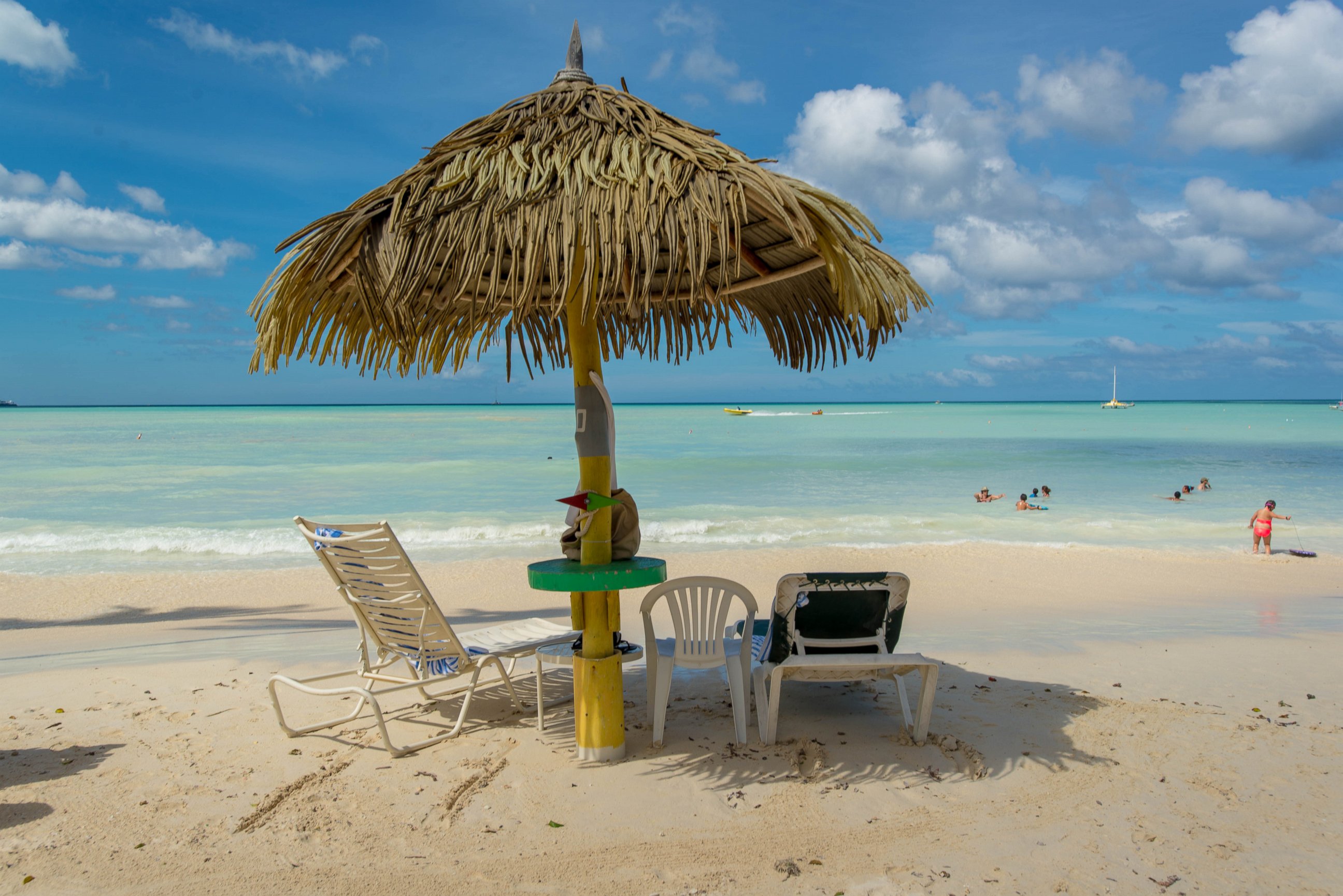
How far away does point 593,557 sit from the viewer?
3.73m

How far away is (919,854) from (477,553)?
31.4 ft

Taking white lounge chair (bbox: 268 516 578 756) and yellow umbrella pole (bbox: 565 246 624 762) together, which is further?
white lounge chair (bbox: 268 516 578 756)

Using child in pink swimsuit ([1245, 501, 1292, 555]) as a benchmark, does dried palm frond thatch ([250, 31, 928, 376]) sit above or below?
above

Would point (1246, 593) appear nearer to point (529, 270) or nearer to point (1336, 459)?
point (529, 270)

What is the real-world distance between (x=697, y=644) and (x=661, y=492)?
16040 millimetres

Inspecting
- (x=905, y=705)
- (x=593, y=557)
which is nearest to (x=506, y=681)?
(x=593, y=557)

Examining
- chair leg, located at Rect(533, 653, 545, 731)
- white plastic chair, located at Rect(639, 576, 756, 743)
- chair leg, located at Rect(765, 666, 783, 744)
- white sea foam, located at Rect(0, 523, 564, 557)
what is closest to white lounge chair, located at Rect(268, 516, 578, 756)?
chair leg, located at Rect(533, 653, 545, 731)

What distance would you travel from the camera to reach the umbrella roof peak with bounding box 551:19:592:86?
3861 mm

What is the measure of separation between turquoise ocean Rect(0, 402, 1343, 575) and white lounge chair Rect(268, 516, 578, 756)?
7.23m

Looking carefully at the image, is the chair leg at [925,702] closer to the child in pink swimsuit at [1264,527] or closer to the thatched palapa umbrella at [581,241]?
the thatched palapa umbrella at [581,241]

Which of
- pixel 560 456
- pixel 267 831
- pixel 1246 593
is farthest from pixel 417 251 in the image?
pixel 560 456

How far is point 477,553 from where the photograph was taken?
11.8 meters

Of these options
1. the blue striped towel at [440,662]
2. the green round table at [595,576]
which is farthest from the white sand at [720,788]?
the green round table at [595,576]

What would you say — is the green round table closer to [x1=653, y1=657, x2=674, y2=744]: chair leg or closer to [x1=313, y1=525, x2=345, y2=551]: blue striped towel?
[x1=653, y1=657, x2=674, y2=744]: chair leg
